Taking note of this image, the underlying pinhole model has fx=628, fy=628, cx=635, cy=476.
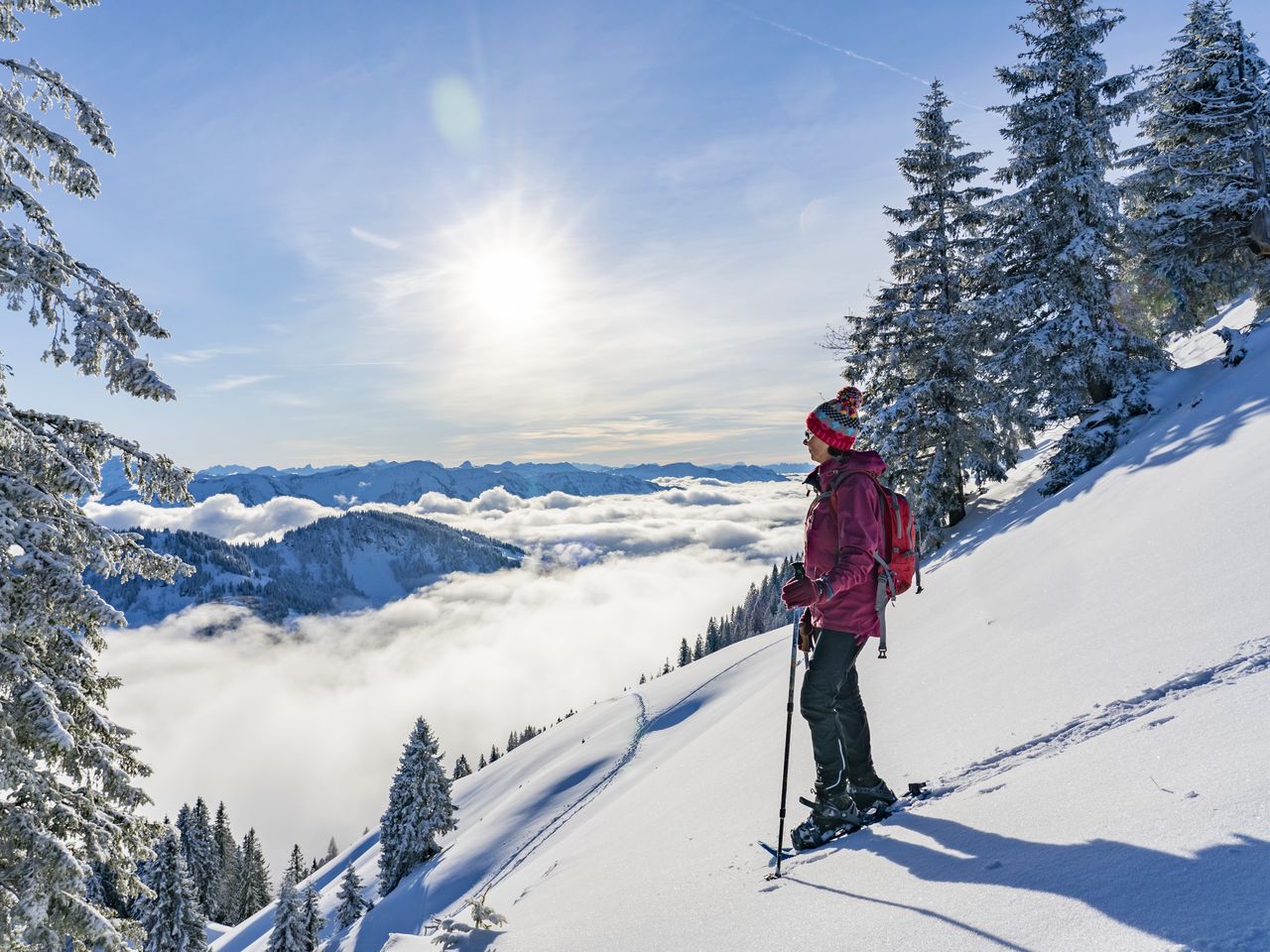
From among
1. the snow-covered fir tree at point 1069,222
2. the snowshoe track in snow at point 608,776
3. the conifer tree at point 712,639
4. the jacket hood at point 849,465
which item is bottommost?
the conifer tree at point 712,639

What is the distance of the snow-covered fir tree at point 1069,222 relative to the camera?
633 inches

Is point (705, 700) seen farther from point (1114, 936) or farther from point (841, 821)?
point (1114, 936)

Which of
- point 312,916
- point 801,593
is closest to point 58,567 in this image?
point 801,593

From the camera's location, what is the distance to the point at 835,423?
171 inches

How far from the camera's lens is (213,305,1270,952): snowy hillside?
226 cm

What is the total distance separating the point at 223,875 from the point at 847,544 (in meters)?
84.4

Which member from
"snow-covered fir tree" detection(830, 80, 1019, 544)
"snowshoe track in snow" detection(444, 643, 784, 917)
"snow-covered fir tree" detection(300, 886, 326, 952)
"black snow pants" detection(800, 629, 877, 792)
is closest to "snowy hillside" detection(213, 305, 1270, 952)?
"black snow pants" detection(800, 629, 877, 792)

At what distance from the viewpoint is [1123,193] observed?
16.7 m

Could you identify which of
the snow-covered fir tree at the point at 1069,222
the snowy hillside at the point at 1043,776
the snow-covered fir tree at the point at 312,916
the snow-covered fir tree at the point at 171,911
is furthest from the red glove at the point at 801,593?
the snow-covered fir tree at the point at 312,916

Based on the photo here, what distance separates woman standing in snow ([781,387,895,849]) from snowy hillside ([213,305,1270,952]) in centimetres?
34

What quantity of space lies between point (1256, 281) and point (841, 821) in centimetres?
2438

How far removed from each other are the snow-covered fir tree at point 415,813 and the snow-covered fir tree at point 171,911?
9695mm

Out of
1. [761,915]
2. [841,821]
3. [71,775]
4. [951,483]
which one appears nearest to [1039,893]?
[761,915]

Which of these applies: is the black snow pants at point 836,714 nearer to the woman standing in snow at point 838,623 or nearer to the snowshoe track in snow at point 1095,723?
the woman standing in snow at point 838,623
